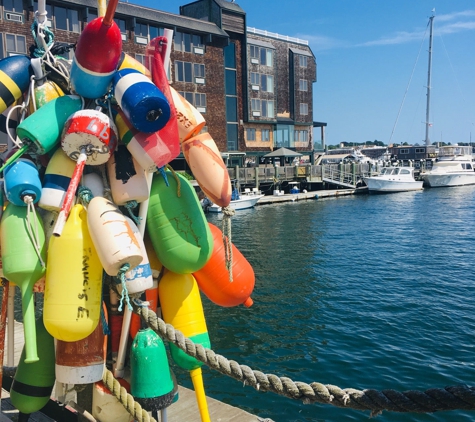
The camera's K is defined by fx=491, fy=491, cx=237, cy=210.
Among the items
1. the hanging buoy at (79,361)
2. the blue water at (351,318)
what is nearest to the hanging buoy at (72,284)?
the hanging buoy at (79,361)

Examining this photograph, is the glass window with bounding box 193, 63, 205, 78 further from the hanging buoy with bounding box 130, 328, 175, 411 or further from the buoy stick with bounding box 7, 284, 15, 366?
the hanging buoy with bounding box 130, 328, 175, 411

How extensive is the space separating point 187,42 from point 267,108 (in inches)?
486

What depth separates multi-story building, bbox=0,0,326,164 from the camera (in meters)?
34.3

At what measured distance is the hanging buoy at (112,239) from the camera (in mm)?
3537

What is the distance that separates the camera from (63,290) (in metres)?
3.68

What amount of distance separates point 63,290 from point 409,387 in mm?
7753

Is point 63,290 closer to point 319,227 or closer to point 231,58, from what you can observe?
point 319,227

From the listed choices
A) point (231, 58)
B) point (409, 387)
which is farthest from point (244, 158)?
point (409, 387)

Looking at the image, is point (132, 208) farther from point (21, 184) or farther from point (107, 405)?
point (107, 405)

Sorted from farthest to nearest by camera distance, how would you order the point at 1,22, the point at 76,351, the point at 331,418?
the point at 1,22 → the point at 331,418 → the point at 76,351

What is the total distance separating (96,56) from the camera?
12.6 ft

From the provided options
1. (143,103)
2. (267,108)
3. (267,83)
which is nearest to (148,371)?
(143,103)

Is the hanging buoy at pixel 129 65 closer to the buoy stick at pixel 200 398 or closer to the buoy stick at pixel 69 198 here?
the buoy stick at pixel 69 198

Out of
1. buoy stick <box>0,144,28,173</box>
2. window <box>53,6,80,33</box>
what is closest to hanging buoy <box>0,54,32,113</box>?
buoy stick <box>0,144,28,173</box>
